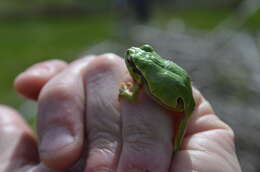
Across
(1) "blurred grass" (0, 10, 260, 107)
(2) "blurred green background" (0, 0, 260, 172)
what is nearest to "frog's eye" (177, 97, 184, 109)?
(2) "blurred green background" (0, 0, 260, 172)

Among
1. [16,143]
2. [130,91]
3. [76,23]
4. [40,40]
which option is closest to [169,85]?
[130,91]

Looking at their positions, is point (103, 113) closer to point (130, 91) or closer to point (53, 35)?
point (130, 91)

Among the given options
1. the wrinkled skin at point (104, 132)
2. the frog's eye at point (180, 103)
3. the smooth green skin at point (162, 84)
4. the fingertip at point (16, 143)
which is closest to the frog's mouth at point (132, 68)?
the smooth green skin at point (162, 84)

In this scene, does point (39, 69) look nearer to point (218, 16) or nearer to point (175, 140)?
point (175, 140)

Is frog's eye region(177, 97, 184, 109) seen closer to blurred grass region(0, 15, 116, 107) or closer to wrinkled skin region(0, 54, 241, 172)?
wrinkled skin region(0, 54, 241, 172)

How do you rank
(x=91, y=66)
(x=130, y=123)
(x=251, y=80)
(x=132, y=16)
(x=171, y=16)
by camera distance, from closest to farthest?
(x=130, y=123), (x=91, y=66), (x=251, y=80), (x=132, y=16), (x=171, y=16)

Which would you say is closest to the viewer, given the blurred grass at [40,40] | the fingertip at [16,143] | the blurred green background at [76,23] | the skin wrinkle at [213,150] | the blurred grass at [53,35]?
the skin wrinkle at [213,150]

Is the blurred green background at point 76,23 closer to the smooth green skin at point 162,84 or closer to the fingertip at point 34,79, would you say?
the fingertip at point 34,79

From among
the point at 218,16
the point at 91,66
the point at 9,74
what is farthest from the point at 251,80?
the point at 218,16
